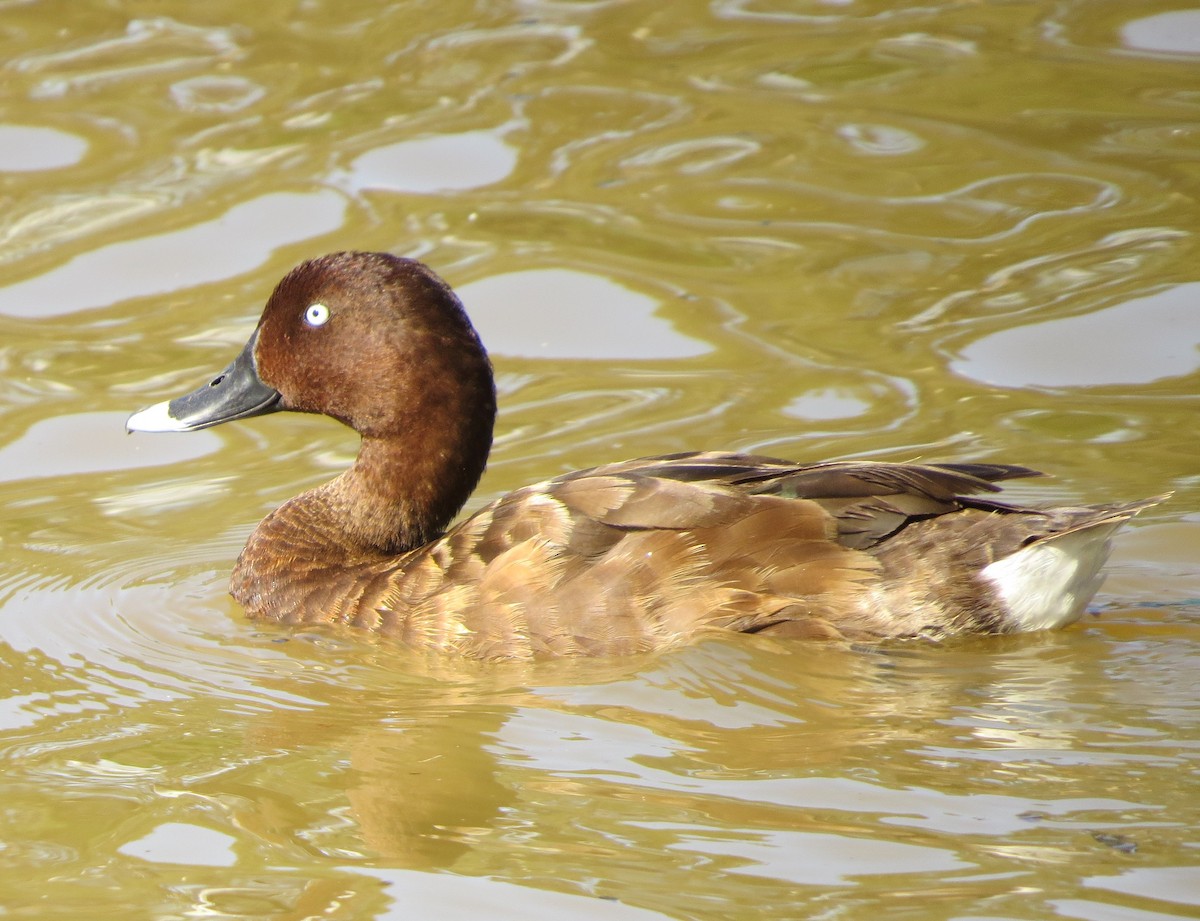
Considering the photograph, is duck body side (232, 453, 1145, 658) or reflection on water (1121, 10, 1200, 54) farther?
reflection on water (1121, 10, 1200, 54)

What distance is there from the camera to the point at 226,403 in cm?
534

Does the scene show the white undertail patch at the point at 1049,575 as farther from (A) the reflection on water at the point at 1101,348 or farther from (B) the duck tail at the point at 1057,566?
(A) the reflection on water at the point at 1101,348

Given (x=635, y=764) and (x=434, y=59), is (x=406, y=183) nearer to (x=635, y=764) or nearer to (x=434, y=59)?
(x=434, y=59)

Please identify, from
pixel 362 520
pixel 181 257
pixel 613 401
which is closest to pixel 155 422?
pixel 362 520

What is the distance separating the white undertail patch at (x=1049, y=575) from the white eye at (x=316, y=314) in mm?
2071

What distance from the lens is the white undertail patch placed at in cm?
436

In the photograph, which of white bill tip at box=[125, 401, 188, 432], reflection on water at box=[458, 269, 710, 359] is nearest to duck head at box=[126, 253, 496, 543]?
white bill tip at box=[125, 401, 188, 432]

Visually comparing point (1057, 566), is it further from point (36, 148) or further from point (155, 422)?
point (36, 148)

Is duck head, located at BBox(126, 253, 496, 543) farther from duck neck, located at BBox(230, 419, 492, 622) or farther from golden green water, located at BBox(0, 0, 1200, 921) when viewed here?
golden green water, located at BBox(0, 0, 1200, 921)

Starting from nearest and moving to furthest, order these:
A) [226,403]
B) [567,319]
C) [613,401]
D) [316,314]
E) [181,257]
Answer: [316,314] → [226,403] → [613,401] → [567,319] → [181,257]

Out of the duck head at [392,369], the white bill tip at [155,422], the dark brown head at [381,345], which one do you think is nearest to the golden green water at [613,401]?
the white bill tip at [155,422]

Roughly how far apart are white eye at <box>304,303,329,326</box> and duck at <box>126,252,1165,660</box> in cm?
20

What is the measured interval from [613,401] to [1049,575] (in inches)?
96.4

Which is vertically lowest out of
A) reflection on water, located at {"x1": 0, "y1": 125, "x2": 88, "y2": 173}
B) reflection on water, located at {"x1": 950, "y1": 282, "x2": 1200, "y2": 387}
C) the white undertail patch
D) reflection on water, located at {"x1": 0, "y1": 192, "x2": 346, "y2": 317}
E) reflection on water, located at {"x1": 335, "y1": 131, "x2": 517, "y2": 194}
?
reflection on water, located at {"x1": 950, "y1": 282, "x2": 1200, "y2": 387}
